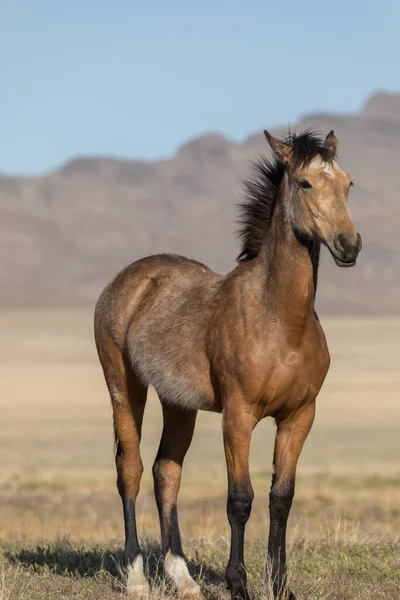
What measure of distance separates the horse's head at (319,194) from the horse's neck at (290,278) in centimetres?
14

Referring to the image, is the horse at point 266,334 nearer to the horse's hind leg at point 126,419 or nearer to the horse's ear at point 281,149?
the horse's ear at point 281,149

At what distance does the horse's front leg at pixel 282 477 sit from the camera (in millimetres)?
7609

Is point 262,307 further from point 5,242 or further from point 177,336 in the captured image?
point 5,242

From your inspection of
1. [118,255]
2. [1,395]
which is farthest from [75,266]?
[1,395]

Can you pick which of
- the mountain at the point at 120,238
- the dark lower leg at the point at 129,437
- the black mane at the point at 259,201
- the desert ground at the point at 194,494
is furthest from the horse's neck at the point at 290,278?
the mountain at the point at 120,238

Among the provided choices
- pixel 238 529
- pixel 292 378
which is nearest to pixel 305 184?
pixel 292 378

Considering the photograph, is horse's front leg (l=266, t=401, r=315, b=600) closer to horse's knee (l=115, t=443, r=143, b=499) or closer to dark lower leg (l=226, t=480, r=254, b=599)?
dark lower leg (l=226, t=480, r=254, b=599)

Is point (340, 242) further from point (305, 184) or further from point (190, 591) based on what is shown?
point (190, 591)

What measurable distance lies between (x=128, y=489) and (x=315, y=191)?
11.0 feet

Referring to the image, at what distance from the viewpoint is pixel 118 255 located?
503ft

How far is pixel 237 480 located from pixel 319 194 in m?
1.95

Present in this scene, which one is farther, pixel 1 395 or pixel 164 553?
pixel 1 395

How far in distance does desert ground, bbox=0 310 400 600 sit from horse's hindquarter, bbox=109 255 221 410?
4.79 feet

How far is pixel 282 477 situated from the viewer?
7.64 metres
